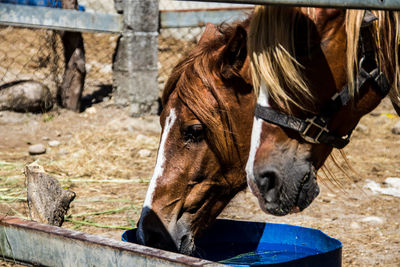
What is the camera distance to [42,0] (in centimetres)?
630

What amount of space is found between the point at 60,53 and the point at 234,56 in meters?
5.54

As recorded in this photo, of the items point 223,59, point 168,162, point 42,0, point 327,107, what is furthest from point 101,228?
point 42,0

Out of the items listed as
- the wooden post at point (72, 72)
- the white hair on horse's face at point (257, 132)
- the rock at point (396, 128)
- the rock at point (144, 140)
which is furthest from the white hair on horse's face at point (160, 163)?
the rock at point (396, 128)

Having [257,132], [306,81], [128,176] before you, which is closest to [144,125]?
[128,176]

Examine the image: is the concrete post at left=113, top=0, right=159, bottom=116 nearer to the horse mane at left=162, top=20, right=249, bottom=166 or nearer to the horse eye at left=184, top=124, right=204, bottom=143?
the horse mane at left=162, top=20, right=249, bottom=166

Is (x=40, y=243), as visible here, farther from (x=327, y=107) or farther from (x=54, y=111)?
(x=54, y=111)

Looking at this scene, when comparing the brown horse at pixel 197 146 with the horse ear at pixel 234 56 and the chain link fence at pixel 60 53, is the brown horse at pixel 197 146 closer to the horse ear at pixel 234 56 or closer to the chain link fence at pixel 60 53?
the horse ear at pixel 234 56

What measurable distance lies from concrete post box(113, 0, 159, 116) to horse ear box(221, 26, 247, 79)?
4.05m

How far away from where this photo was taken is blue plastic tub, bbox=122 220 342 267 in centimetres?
267

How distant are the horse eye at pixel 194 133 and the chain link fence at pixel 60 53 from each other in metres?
4.24

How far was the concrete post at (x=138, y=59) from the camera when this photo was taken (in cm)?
639

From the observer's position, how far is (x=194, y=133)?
252cm

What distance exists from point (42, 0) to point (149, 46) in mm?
1304

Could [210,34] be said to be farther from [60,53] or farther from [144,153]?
[60,53]
